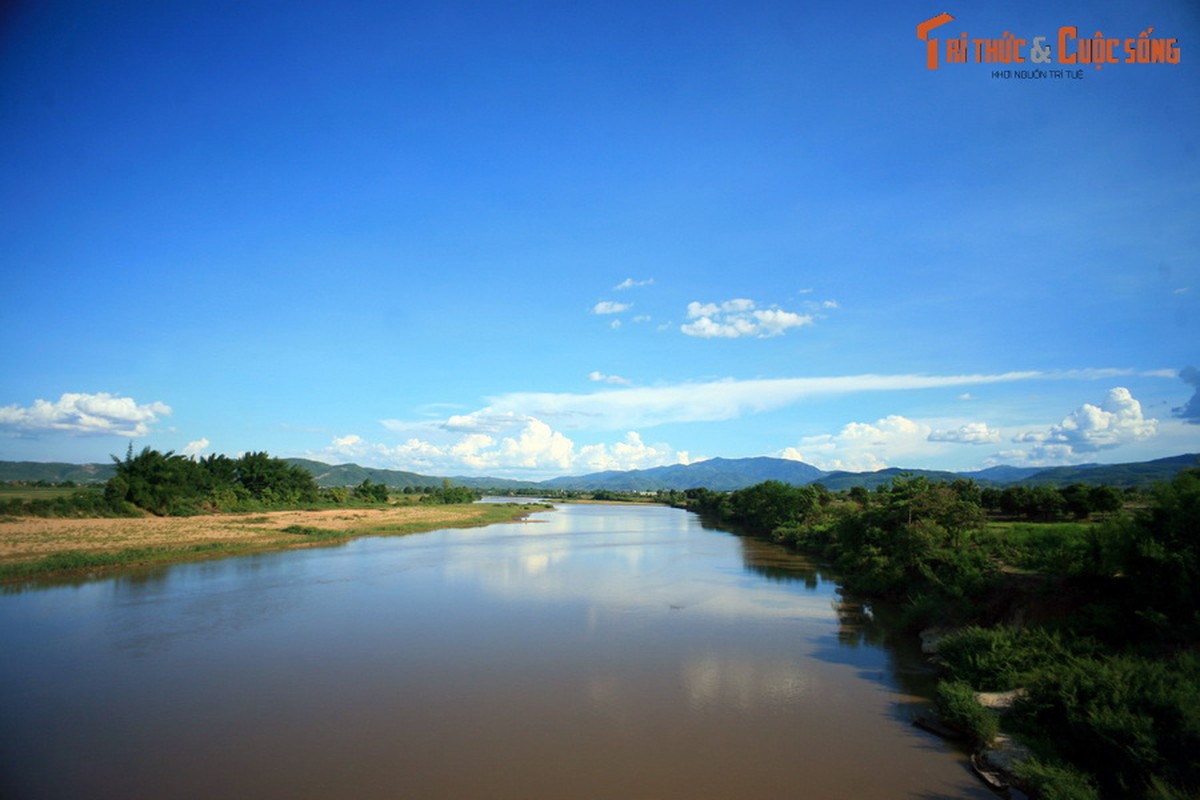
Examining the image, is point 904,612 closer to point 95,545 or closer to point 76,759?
point 76,759

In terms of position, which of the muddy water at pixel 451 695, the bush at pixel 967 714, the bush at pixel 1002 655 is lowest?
the muddy water at pixel 451 695

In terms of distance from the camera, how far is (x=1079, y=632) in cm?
1209

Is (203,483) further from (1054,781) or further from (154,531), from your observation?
(1054,781)

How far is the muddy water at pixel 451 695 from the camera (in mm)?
9312

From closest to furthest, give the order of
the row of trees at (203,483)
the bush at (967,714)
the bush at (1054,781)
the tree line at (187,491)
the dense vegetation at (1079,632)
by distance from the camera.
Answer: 1. the bush at (1054,781)
2. the dense vegetation at (1079,632)
3. the bush at (967,714)
4. the tree line at (187,491)
5. the row of trees at (203,483)

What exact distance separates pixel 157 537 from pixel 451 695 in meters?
31.3

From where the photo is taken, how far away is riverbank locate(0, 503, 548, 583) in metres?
26.4

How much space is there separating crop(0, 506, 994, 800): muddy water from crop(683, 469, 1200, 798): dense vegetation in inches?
59.2

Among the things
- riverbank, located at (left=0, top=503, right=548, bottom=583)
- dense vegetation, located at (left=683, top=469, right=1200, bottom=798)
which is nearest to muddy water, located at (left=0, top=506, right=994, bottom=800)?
dense vegetation, located at (left=683, top=469, right=1200, bottom=798)

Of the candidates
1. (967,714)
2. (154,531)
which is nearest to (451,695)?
(967,714)

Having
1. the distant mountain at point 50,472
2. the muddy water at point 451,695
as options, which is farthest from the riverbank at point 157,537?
the distant mountain at point 50,472

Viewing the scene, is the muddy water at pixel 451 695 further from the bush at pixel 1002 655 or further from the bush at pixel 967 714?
the bush at pixel 1002 655

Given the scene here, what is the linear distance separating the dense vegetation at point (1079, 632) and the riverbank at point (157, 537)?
32398mm

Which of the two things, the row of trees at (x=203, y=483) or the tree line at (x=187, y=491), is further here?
the row of trees at (x=203, y=483)
